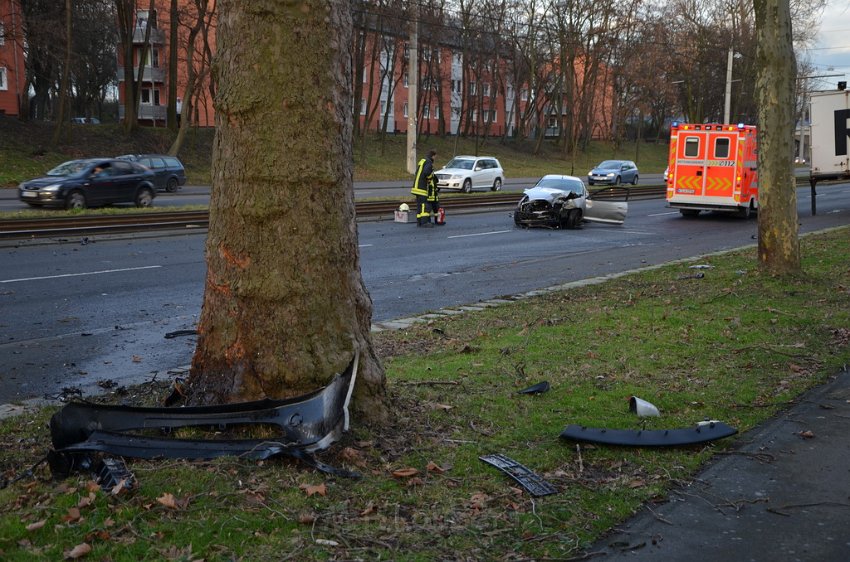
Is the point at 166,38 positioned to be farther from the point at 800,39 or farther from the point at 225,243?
the point at 225,243

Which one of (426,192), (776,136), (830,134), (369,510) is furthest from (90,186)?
(369,510)

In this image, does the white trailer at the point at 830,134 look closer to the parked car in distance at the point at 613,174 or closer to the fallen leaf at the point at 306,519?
the parked car in distance at the point at 613,174

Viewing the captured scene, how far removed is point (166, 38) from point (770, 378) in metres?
66.0

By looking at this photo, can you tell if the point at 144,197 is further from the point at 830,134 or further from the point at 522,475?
the point at 522,475

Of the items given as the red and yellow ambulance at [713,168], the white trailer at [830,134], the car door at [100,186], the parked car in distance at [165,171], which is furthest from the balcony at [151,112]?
the white trailer at [830,134]

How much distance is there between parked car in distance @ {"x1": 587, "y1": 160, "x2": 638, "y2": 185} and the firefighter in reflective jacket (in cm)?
2698

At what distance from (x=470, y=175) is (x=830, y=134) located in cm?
1725

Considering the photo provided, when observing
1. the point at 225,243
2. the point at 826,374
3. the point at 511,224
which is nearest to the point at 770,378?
the point at 826,374

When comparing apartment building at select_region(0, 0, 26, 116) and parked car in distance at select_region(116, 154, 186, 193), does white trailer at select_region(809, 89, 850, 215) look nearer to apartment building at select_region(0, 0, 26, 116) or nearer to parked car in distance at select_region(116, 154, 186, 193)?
parked car in distance at select_region(116, 154, 186, 193)

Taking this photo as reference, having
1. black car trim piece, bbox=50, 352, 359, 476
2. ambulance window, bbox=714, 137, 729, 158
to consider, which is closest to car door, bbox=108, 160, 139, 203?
ambulance window, bbox=714, 137, 729, 158

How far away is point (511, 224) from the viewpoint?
2577 centimetres

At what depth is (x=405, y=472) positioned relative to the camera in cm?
490

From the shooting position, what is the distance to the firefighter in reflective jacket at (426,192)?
23.4 metres

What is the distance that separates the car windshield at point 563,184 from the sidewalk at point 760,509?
19.8 m
